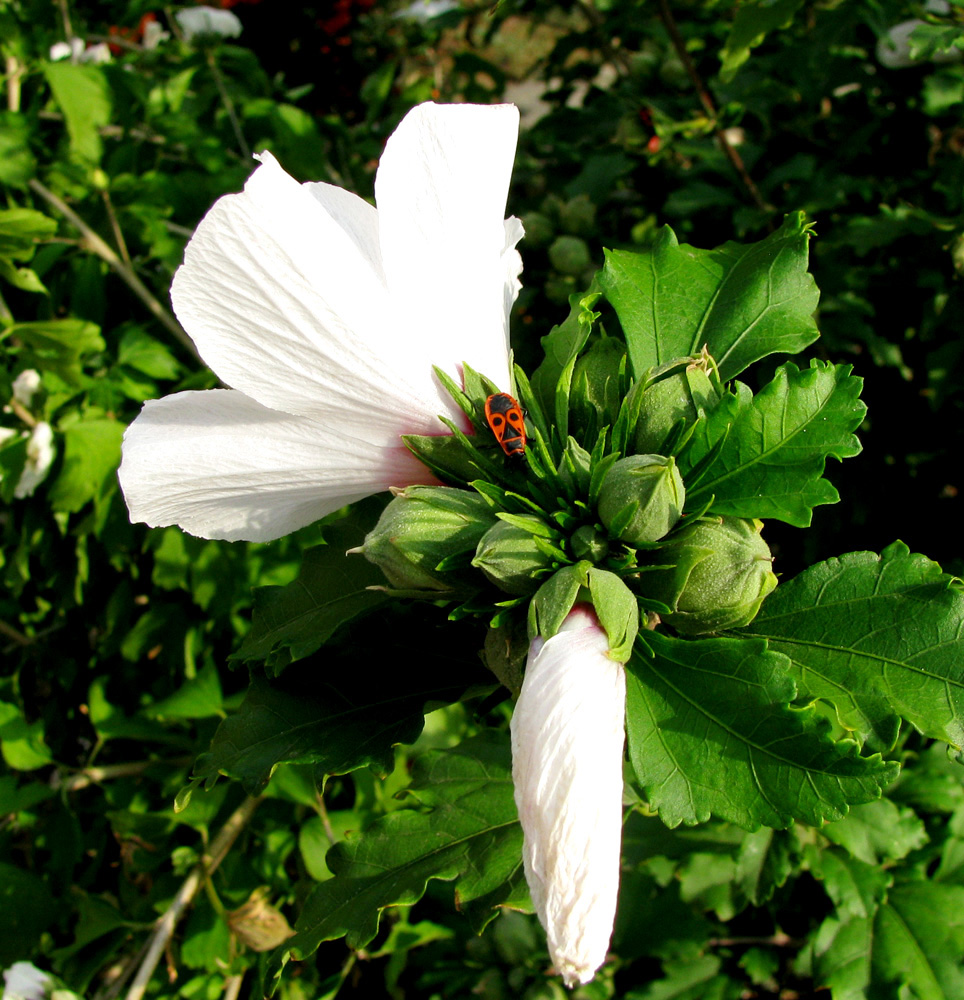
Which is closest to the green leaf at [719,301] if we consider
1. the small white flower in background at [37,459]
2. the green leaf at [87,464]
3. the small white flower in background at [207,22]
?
the green leaf at [87,464]

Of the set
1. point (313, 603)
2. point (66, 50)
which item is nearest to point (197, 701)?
point (313, 603)

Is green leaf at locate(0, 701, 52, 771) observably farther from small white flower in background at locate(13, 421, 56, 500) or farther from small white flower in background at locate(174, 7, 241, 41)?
small white flower in background at locate(174, 7, 241, 41)

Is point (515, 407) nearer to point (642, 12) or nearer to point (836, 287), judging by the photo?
point (836, 287)

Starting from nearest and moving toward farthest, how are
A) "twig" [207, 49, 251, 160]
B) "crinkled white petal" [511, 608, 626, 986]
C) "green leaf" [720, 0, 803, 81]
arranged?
1. "crinkled white petal" [511, 608, 626, 986]
2. "green leaf" [720, 0, 803, 81]
3. "twig" [207, 49, 251, 160]

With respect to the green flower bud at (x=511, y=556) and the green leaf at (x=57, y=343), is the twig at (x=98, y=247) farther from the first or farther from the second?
the green flower bud at (x=511, y=556)

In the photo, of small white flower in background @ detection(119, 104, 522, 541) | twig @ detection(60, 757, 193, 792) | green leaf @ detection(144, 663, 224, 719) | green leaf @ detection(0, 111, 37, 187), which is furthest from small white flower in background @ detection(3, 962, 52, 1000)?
green leaf @ detection(0, 111, 37, 187)
